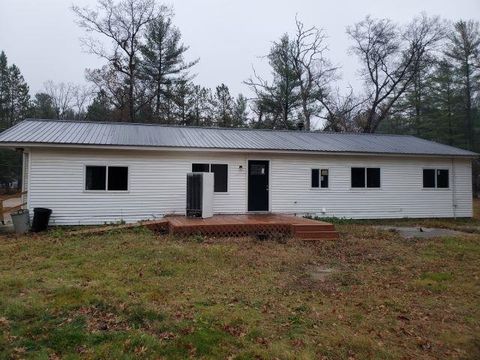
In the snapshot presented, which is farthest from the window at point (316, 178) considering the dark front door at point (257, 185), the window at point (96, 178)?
the window at point (96, 178)

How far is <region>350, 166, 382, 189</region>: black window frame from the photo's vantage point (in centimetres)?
1505

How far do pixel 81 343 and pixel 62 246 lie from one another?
18.7ft

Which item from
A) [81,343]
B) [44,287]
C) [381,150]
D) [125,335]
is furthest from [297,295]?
[381,150]

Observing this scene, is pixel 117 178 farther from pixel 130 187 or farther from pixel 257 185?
pixel 257 185

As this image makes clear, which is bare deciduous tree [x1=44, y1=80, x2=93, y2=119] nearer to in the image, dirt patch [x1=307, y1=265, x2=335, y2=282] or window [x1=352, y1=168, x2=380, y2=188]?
window [x1=352, y1=168, x2=380, y2=188]

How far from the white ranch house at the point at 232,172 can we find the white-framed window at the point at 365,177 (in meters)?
0.04

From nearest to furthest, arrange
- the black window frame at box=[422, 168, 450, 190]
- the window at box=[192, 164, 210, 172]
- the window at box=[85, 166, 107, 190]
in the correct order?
the window at box=[85, 166, 107, 190]
the window at box=[192, 164, 210, 172]
the black window frame at box=[422, 168, 450, 190]

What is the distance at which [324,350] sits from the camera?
→ 12.7ft

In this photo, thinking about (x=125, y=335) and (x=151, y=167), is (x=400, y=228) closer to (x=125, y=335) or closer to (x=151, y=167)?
(x=151, y=167)

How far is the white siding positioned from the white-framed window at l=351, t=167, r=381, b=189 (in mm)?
214

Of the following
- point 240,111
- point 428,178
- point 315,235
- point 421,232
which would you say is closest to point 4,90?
point 240,111

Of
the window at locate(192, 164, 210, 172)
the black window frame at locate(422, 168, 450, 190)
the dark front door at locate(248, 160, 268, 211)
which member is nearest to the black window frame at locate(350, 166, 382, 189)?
the black window frame at locate(422, 168, 450, 190)

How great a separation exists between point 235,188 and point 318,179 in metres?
3.34

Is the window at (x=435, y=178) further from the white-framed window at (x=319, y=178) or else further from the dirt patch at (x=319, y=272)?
the dirt patch at (x=319, y=272)
